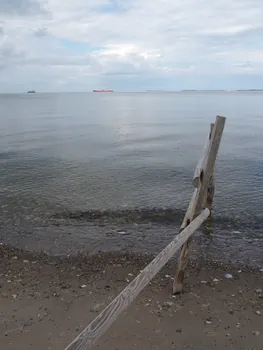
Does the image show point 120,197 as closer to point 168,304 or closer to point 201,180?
point 201,180

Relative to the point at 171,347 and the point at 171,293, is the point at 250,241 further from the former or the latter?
the point at 171,347

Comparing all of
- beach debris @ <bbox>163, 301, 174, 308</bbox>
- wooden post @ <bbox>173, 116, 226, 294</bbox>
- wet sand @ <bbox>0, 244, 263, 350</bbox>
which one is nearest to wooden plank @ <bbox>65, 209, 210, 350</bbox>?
wooden post @ <bbox>173, 116, 226, 294</bbox>

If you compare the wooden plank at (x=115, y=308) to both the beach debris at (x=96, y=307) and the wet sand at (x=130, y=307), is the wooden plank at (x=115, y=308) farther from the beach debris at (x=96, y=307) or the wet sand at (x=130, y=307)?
the beach debris at (x=96, y=307)

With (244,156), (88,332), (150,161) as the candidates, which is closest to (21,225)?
(88,332)

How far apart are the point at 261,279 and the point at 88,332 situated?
5.70 m

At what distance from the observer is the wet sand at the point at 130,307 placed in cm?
591

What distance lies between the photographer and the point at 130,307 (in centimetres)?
686

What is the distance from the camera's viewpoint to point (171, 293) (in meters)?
7.41

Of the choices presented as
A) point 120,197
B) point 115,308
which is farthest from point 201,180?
point 120,197

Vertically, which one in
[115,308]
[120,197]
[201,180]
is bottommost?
[120,197]

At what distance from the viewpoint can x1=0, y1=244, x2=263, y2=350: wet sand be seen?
5914mm

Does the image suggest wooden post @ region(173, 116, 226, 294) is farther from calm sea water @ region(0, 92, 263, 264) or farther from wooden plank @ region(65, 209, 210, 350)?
calm sea water @ region(0, 92, 263, 264)

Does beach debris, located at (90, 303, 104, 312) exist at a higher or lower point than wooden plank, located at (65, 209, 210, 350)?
lower

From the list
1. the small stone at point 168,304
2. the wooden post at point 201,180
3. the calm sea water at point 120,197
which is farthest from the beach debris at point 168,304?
the calm sea water at point 120,197
